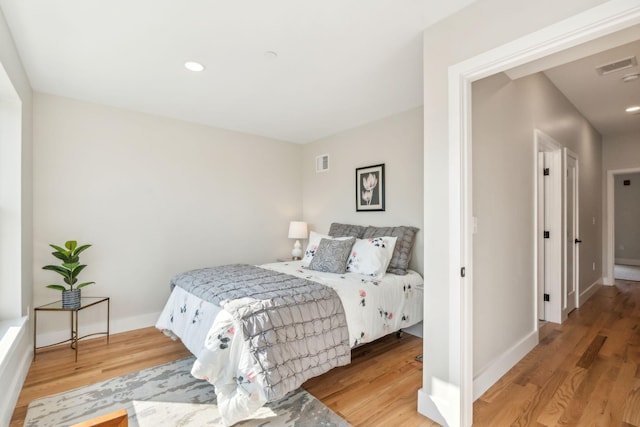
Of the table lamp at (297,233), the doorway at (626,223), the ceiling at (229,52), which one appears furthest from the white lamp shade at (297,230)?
the doorway at (626,223)

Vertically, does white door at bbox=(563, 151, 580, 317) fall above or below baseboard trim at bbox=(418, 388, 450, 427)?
above

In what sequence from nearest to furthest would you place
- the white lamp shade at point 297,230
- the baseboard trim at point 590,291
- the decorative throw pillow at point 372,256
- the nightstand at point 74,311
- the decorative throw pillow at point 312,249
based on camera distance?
the nightstand at point 74,311 < the decorative throw pillow at point 372,256 < the decorative throw pillow at point 312,249 < the baseboard trim at point 590,291 < the white lamp shade at point 297,230

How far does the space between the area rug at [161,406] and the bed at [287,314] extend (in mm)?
196

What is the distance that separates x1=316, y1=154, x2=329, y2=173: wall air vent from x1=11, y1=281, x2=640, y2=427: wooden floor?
2494 millimetres

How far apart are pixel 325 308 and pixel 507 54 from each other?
6.18 feet

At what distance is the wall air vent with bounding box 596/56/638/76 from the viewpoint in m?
2.56

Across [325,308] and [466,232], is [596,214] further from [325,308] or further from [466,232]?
[325,308]

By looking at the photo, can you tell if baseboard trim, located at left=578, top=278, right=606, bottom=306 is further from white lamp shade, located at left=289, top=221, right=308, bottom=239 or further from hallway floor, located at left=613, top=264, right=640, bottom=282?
white lamp shade, located at left=289, top=221, right=308, bottom=239

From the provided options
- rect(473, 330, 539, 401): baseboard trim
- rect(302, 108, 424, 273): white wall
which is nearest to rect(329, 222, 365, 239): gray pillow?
rect(302, 108, 424, 273): white wall

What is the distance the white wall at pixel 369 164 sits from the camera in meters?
3.32

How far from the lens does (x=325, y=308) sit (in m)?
2.21

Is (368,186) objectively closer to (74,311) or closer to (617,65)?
(617,65)

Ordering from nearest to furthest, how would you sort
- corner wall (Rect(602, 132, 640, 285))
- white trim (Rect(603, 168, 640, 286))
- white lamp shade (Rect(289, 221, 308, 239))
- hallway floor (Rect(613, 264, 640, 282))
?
white lamp shade (Rect(289, 221, 308, 239)), corner wall (Rect(602, 132, 640, 285)), white trim (Rect(603, 168, 640, 286)), hallway floor (Rect(613, 264, 640, 282))

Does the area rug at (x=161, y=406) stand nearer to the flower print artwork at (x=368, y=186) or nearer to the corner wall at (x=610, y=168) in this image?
the flower print artwork at (x=368, y=186)
